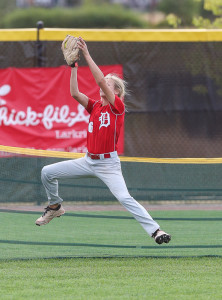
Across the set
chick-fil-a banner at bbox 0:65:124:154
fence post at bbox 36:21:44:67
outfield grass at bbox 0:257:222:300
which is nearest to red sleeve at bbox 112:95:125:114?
outfield grass at bbox 0:257:222:300

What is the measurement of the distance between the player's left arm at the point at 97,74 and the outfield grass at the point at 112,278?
5.53 ft

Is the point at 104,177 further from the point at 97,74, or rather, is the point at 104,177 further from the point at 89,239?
the point at 89,239

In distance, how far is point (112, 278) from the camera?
6.79 m

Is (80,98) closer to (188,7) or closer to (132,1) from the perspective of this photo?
(188,7)

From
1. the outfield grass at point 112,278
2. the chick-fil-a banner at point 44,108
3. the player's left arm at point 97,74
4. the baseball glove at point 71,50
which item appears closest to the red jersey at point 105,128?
the player's left arm at point 97,74

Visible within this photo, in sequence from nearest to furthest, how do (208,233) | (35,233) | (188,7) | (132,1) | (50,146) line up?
(35,233), (208,233), (50,146), (188,7), (132,1)

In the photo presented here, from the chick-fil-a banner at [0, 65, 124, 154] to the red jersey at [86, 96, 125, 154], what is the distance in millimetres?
4802

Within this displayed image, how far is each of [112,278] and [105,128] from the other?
151cm

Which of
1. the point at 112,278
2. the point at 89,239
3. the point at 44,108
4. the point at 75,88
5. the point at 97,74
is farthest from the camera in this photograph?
the point at 44,108

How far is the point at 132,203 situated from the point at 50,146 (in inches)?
202

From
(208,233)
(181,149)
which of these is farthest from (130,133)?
(208,233)

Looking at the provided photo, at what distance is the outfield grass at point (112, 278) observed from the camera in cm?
616

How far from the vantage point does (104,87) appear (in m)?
7.15

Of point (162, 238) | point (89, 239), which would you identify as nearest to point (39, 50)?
point (89, 239)
